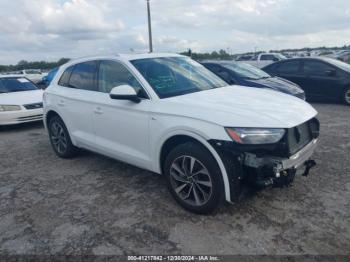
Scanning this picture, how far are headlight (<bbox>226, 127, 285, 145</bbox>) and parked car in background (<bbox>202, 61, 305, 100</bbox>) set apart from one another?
467cm

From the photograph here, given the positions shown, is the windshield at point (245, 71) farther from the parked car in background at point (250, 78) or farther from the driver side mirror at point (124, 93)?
the driver side mirror at point (124, 93)

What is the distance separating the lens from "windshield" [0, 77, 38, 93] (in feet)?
29.0

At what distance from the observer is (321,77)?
30.4 feet

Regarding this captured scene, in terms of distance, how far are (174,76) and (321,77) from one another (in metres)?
6.94

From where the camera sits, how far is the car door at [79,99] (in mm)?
4504

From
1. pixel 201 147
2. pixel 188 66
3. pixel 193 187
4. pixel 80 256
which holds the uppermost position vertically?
pixel 188 66

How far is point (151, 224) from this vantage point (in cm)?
322

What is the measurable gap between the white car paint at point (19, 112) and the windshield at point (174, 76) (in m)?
5.18

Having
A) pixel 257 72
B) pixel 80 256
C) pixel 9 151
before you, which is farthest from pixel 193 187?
pixel 257 72

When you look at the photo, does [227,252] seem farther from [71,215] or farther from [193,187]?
[71,215]

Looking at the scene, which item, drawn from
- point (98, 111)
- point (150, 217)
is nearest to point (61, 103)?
point (98, 111)

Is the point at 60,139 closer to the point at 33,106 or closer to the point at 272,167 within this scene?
the point at 33,106

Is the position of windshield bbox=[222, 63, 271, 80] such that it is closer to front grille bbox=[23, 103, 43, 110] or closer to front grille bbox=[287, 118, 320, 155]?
front grille bbox=[287, 118, 320, 155]

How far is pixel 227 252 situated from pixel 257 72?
6.92 m
